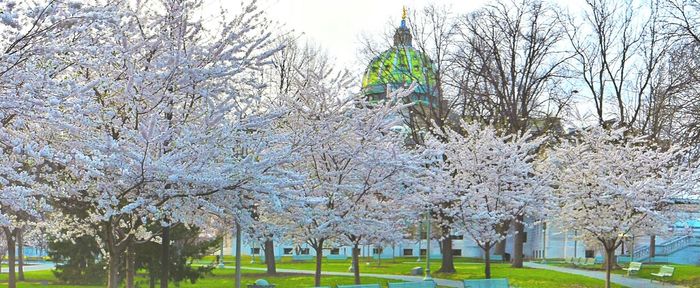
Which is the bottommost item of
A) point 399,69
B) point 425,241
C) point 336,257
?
point 336,257

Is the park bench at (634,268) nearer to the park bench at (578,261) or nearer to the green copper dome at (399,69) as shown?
the park bench at (578,261)

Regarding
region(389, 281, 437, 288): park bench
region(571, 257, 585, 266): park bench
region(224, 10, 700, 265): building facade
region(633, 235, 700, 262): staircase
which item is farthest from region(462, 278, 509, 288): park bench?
region(633, 235, 700, 262): staircase

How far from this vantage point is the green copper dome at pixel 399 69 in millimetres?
32281

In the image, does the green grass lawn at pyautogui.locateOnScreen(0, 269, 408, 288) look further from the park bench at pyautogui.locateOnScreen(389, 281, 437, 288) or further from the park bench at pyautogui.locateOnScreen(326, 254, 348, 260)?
the park bench at pyautogui.locateOnScreen(326, 254, 348, 260)

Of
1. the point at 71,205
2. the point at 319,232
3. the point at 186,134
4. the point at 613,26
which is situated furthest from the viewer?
the point at 613,26

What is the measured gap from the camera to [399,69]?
110ft

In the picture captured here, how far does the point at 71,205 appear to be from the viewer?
1016 centimetres

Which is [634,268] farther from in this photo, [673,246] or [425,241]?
[425,241]

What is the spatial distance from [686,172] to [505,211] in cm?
594

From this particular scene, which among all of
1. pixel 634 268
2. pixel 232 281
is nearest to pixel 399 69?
pixel 634 268

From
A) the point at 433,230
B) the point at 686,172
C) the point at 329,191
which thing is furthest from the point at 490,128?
the point at 433,230

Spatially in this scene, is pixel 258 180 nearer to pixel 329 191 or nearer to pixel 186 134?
pixel 186 134

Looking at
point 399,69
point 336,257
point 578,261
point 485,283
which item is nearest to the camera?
point 485,283

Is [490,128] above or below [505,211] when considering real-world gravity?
above
